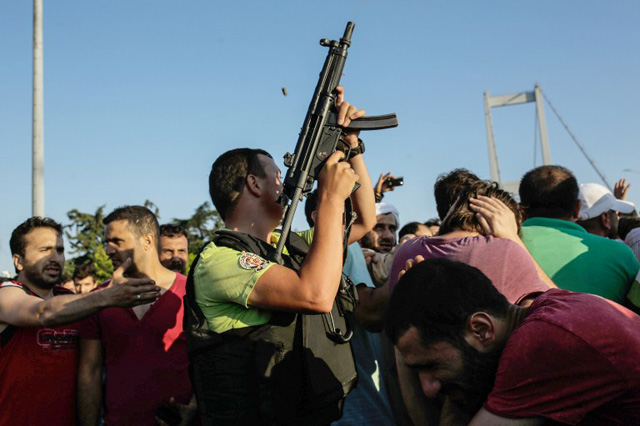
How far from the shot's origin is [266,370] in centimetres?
243

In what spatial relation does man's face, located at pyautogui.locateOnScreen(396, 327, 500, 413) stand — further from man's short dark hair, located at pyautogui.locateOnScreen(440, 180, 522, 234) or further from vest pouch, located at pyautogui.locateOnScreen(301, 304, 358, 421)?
man's short dark hair, located at pyautogui.locateOnScreen(440, 180, 522, 234)

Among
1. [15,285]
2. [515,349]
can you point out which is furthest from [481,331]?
[15,285]

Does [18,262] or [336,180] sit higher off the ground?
[336,180]

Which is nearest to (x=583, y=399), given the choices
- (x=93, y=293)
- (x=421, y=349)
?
(x=421, y=349)

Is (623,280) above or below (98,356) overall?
above

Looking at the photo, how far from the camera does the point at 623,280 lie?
3.06m

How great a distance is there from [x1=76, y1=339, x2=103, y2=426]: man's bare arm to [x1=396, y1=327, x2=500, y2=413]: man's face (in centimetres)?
244

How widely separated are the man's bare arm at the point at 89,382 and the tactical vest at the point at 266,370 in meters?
1.30

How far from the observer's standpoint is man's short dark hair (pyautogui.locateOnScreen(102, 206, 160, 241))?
3.96 meters

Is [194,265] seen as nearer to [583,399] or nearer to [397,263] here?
[397,263]

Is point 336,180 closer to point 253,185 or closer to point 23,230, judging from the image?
point 253,185

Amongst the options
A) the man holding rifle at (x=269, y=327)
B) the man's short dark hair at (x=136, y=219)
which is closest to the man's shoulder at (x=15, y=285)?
the man's short dark hair at (x=136, y=219)

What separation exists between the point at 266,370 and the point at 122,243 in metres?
1.85

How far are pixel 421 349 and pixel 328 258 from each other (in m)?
0.68
